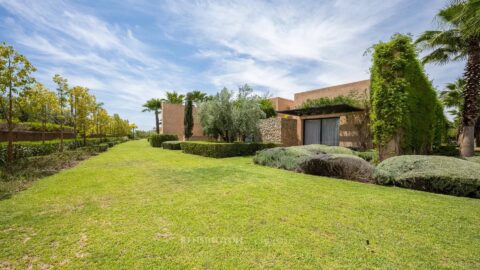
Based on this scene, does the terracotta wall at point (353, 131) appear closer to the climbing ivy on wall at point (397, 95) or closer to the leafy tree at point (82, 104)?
the climbing ivy on wall at point (397, 95)

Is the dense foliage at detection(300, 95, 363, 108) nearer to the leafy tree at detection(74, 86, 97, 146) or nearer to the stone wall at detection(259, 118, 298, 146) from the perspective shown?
the stone wall at detection(259, 118, 298, 146)

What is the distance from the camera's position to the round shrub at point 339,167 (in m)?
6.48

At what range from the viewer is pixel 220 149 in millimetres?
12492

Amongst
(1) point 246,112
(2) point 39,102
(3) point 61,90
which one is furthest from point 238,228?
(3) point 61,90

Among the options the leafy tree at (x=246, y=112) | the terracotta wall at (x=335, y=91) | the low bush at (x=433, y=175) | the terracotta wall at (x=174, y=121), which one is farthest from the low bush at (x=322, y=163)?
the terracotta wall at (x=174, y=121)

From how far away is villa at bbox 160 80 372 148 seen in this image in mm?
13970

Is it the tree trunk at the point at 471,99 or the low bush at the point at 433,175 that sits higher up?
the tree trunk at the point at 471,99

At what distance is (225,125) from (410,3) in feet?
37.7

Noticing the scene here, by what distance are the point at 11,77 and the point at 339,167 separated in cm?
1218

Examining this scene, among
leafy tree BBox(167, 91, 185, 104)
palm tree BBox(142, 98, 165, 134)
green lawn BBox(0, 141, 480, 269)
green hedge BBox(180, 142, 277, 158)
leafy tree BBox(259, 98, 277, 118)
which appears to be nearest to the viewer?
green lawn BBox(0, 141, 480, 269)

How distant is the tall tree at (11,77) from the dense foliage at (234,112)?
9627 millimetres

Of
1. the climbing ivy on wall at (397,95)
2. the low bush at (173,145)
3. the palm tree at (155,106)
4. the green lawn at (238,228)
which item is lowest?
the green lawn at (238,228)

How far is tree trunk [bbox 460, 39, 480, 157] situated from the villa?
4398 mm

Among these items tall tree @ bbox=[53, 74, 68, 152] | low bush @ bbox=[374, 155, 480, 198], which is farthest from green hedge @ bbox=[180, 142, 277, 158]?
low bush @ bbox=[374, 155, 480, 198]
